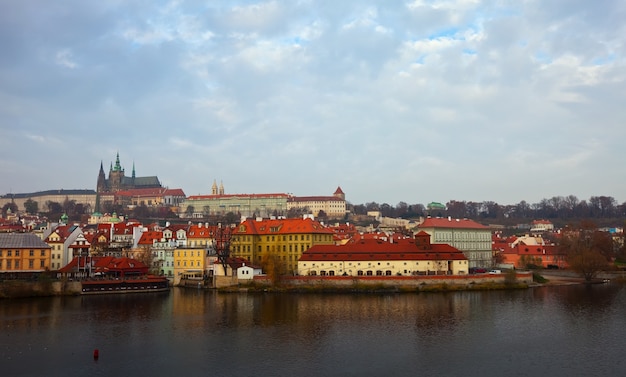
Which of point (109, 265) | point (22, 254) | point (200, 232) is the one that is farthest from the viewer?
point (200, 232)

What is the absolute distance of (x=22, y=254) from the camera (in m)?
62.3

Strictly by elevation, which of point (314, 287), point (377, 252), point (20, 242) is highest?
point (20, 242)

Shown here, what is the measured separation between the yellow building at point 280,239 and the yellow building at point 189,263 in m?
4.52

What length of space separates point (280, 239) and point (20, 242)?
93.5ft

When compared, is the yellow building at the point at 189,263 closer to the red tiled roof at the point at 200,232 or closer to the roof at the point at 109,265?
the roof at the point at 109,265

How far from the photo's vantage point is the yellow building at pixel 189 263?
68.1m

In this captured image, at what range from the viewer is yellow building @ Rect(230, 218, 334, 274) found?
233 ft

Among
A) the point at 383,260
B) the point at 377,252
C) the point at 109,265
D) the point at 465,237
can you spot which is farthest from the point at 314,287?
the point at 465,237

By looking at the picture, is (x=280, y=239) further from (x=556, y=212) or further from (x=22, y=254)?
(x=556, y=212)

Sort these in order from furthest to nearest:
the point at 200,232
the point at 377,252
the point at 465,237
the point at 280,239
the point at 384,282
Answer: the point at 465,237 → the point at 200,232 → the point at 280,239 → the point at 377,252 → the point at 384,282

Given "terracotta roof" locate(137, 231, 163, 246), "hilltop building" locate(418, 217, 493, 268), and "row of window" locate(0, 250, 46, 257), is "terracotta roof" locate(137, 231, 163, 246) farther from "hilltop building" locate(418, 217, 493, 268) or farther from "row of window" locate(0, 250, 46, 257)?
"hilltop building" locate(418, 217, 493, 268)

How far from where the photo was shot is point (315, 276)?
60.1 metres

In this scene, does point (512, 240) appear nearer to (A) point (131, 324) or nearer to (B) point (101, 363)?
(A) point (131, 324)

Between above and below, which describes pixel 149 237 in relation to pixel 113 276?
above
